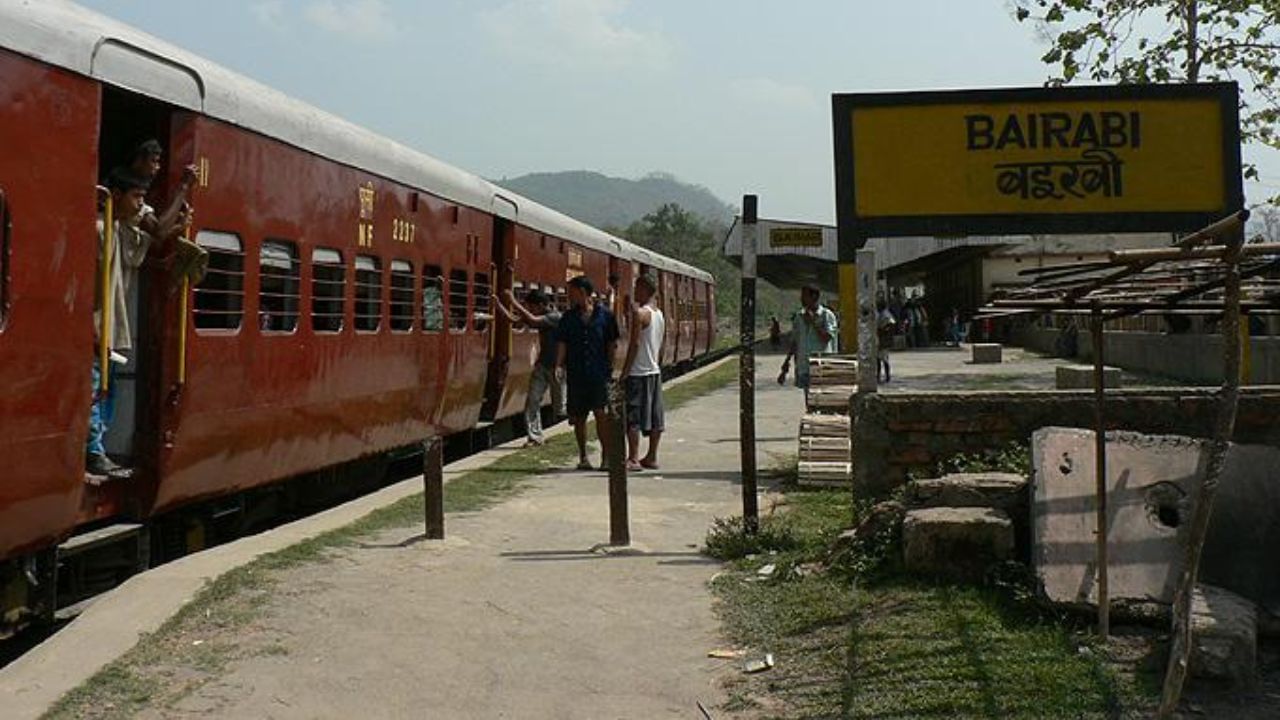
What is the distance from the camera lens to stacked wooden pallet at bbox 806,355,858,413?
11469mm

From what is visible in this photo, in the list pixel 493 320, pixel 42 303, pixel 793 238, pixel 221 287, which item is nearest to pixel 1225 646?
pixel 42 303

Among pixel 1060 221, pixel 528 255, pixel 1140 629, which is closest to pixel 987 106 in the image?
pixel 1060 221

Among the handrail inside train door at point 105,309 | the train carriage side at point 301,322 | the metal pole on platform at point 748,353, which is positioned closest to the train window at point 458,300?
the train carriage side at point 301,322

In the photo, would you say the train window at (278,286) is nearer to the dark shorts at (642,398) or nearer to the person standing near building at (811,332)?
the dark shorts at (642,398)

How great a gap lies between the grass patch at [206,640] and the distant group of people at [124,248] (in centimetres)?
88

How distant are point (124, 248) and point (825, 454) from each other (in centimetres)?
556

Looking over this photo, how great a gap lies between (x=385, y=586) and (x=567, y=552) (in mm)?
1305

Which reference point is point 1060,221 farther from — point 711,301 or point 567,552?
point 711,301

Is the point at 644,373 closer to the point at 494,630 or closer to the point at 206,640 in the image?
the point at 494,630

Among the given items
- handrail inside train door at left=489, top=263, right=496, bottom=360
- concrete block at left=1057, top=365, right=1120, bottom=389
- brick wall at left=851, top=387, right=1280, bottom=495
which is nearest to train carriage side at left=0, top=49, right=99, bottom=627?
brick wall at left=851, top=387, right=1280, bottom=495

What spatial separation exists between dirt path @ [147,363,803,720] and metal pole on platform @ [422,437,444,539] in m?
0.16

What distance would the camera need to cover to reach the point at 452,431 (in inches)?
462

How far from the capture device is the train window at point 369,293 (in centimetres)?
898

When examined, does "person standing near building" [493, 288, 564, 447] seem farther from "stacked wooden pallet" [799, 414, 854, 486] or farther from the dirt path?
the dirt path
